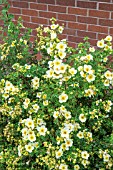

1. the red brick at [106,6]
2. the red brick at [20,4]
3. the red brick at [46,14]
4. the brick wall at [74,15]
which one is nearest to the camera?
the red brick at [106,6]

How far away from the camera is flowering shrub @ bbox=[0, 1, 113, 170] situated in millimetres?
2650

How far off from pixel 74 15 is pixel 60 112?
6.42 ft

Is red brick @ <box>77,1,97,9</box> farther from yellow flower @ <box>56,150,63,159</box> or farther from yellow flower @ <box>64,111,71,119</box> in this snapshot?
yellow flower @ <box>56,150,63,159</box>

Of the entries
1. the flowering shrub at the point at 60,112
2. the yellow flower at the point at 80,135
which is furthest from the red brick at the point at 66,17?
the yellow flower at the point at 80,135

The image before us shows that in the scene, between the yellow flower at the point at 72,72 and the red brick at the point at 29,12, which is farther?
the red brick at the point at 29,12

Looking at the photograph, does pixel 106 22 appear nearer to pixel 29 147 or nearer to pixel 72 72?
pixel 72 72

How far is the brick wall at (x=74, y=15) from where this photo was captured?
409 cm

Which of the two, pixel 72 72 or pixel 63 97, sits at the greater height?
pixel 72 72

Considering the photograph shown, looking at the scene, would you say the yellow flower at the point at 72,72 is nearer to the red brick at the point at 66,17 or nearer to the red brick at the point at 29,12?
the red brick at the point at 66,17

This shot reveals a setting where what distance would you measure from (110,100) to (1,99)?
0.88 m

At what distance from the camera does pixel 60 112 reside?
2.68 meters

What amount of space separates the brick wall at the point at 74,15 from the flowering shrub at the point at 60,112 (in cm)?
123

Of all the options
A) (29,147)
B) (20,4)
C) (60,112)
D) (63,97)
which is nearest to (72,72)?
(63,97)

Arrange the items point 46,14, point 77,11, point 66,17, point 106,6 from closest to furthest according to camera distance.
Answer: point 106,6 → point 77,11 → point 66,17 → point 46,14
